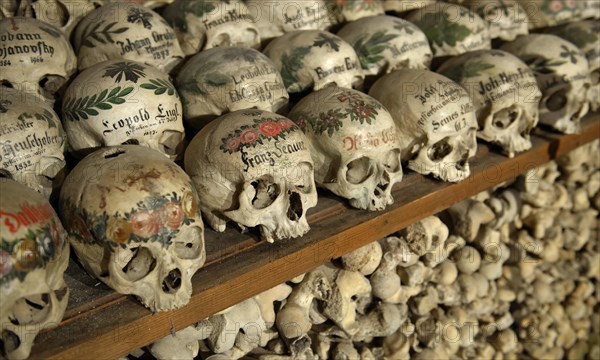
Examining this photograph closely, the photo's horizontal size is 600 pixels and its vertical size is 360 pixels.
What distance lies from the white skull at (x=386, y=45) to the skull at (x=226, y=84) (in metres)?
0.31

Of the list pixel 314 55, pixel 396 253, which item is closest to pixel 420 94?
pixel 314 55

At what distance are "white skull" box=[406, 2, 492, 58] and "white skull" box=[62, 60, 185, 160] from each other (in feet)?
2.68

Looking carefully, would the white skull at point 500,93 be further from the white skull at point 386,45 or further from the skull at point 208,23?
the skull at point 208,23

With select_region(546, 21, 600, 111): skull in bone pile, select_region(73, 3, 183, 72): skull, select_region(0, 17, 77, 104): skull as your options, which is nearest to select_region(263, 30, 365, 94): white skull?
select_region(73, 3, 183, 72): skull

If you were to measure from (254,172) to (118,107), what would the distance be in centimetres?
29

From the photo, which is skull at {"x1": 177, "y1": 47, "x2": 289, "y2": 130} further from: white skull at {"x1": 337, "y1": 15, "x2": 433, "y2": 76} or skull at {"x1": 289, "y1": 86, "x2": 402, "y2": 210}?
white skull at {"x1": 337, "y1": 15, "x2": 433, "y2": 76}

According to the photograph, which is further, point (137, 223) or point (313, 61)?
point (313, 61)

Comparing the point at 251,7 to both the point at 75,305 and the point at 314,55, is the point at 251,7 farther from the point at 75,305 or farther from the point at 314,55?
the point at 75,305

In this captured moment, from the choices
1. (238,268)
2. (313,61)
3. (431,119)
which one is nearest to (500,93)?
(431,119)

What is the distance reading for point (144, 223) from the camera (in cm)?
90

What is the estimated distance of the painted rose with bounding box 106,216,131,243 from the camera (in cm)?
89

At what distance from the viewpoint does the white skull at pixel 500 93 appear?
56.6 inches

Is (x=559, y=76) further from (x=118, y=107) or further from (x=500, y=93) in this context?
(x=118, y=107)

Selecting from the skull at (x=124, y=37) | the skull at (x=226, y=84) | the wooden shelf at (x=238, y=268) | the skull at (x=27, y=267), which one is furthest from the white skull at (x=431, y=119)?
the skull at (x=27, y=267)
